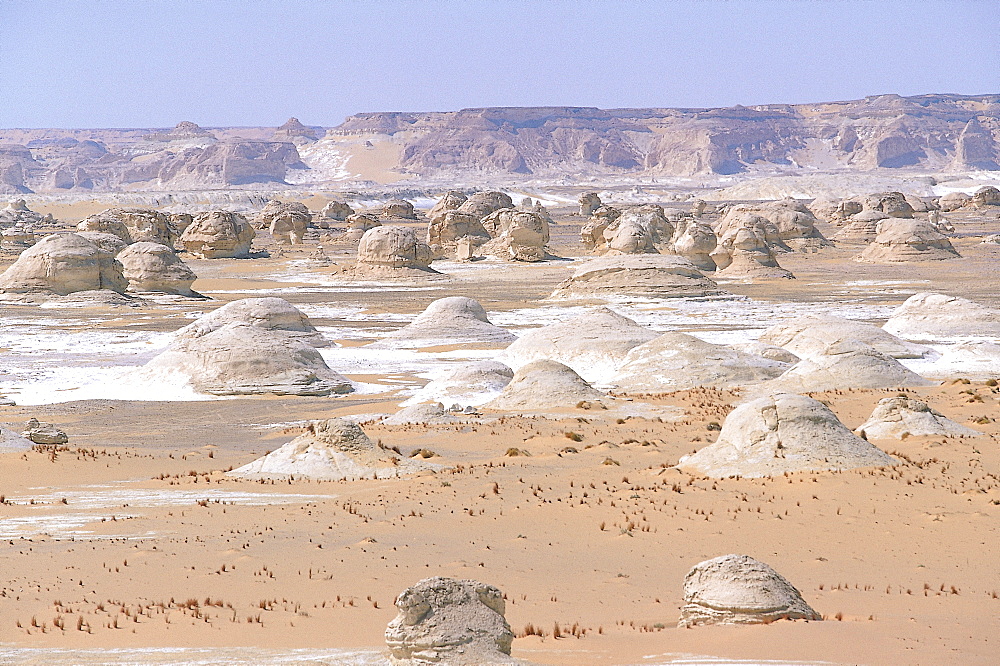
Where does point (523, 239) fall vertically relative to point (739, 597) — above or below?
above

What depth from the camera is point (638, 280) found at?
125ft

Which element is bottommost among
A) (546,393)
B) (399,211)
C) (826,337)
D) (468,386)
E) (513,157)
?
(468,386)

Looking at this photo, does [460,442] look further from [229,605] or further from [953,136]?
[953,136]

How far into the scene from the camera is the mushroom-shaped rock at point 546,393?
1809 centimetres

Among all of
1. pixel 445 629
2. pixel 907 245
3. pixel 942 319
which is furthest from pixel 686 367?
pixel 907 245

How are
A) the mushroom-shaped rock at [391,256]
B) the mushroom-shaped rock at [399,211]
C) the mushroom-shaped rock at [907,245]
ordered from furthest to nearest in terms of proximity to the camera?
the mushroom-shaped rock at [399,211] → the mushroom-shaped rock at [907,245] → the mushroom-shaped rock at [391,256]

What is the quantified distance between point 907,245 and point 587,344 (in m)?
31.5

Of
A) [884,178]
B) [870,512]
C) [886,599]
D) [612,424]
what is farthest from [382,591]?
[884,178]

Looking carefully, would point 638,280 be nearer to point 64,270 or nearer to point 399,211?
point 64,270

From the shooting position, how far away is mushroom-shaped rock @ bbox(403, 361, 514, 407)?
63.7 feet

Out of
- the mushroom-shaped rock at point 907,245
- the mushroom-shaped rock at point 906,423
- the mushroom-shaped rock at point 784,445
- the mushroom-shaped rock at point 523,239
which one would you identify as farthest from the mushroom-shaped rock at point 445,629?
Result: the mushroom-shaped rock at point 907,245

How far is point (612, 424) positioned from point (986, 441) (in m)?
4.91

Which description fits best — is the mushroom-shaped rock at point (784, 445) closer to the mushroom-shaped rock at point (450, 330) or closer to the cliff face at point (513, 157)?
the mushroom-shaped rock at point (450, 330)

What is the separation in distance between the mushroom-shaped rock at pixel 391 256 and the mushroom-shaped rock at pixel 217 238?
1041 centimetres
